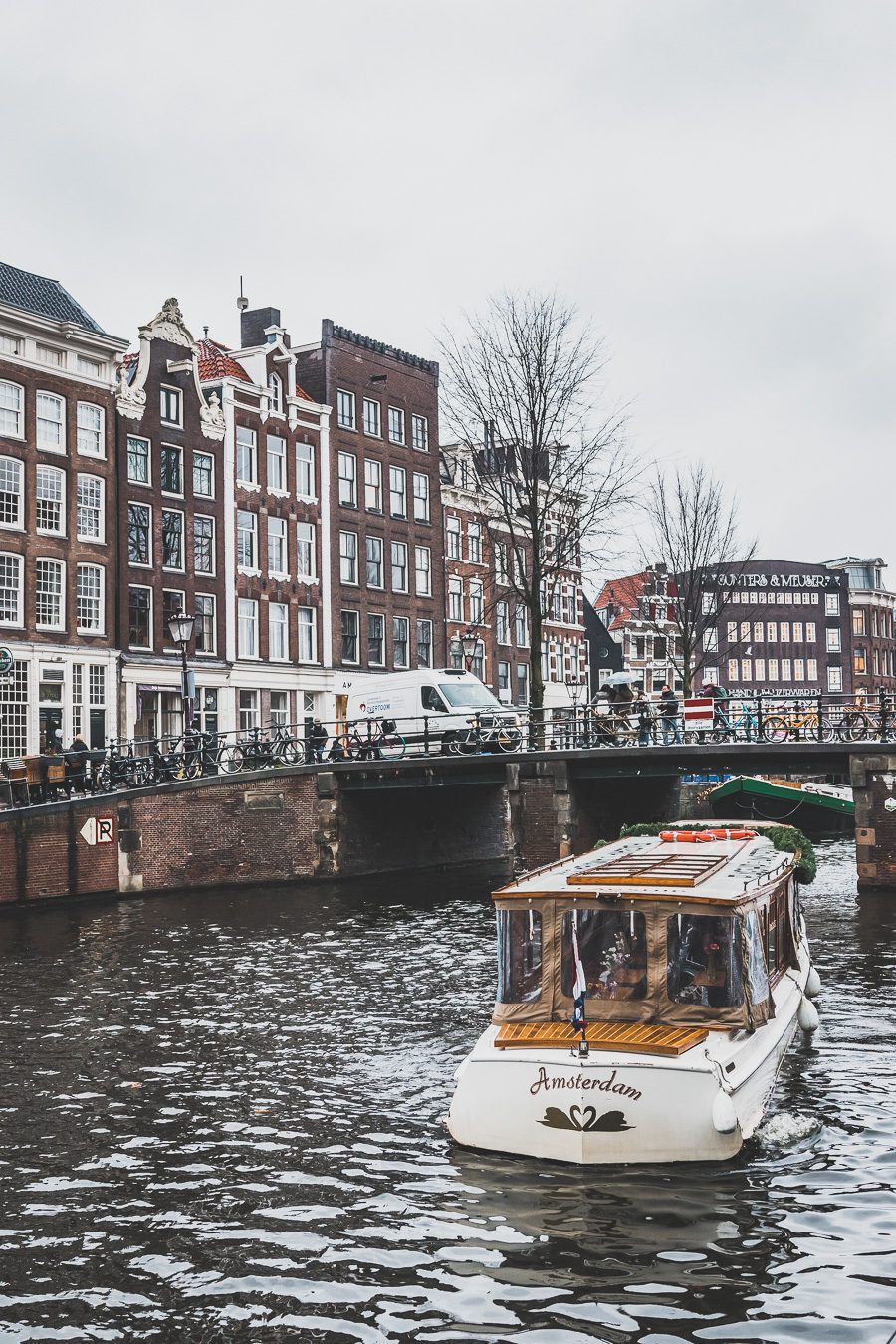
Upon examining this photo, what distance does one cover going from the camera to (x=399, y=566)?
57750mm

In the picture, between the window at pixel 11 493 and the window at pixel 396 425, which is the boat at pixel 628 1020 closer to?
the window at pixel 11 493

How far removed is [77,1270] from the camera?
9.47m

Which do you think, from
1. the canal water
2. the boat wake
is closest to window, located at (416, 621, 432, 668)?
the canal water

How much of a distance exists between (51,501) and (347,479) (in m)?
16.2

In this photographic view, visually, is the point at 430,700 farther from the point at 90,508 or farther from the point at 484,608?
the point at 484,608

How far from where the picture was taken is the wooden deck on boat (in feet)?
36.6

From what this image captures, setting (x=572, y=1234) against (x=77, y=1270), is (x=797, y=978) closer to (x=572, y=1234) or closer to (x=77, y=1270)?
(x=572, y=1234)

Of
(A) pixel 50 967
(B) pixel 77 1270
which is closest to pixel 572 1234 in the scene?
(B) pixel 77 1270

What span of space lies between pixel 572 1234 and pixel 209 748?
26553 mm

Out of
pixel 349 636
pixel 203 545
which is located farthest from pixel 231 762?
pixel 349 636

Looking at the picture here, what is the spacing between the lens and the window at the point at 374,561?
5603 centimetres

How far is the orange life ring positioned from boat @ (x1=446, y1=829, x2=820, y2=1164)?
7.80 feet

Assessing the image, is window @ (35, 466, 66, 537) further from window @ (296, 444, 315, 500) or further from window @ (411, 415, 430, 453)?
window @ (411, 415, 430, 453)

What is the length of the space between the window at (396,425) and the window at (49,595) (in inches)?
793
